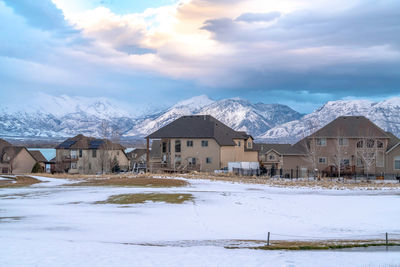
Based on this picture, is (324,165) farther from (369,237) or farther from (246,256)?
(246,256)

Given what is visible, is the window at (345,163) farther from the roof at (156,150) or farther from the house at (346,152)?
the roof at (156,150)

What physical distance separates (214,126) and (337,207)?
41175mm

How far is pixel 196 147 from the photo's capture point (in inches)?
2726

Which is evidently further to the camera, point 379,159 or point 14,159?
point 14,159

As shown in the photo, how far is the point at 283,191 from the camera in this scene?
42562 mm

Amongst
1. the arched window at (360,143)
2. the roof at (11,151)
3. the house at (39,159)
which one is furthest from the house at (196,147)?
the house at (39,159)

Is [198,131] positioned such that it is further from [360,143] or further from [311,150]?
[360,143]

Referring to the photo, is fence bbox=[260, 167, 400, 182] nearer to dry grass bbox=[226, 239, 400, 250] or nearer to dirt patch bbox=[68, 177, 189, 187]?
dirt patch bbox=[68, 177, 189, 187]

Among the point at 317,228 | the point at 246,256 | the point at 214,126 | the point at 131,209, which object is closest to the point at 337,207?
the point at 317,228

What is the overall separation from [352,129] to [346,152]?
3470 mm

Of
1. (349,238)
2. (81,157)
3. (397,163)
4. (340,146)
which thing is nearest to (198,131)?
(340,146)

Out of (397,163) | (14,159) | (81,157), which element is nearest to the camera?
(397,163)

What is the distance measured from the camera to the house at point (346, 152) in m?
58.7

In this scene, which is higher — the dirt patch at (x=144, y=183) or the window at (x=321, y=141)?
the window at (x=321, y=141)
